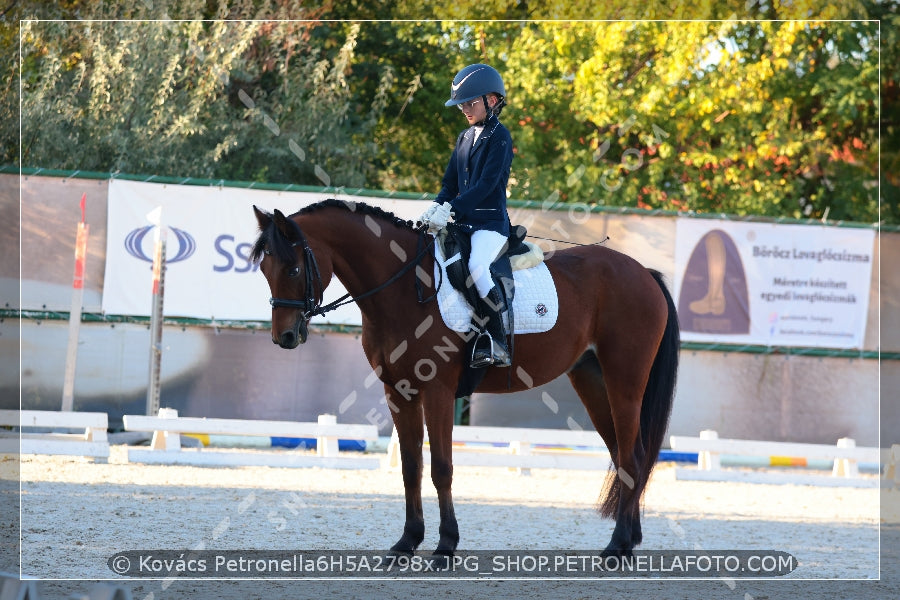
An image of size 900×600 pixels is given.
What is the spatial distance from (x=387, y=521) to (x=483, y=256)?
2.59 metres

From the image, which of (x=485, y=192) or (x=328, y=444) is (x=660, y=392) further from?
(x=328, y=444)

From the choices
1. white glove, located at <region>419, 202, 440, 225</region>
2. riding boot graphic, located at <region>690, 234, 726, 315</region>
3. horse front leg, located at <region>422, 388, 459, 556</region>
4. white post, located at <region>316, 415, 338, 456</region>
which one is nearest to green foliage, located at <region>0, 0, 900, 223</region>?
riding boot graphic, located at <region>690, 234, 726, 315</region>

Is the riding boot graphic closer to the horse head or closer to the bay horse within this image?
the bay horse

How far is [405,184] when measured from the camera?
19.4 m

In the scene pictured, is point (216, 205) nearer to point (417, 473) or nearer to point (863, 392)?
point (417, 473)

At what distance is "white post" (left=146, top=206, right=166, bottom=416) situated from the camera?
11.3m

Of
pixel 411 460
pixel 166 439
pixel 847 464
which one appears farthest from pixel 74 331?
pixel 847 464

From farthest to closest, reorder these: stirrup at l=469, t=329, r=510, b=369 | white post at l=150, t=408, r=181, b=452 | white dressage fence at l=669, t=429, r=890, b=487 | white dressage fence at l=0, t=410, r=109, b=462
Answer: white dressage fence at l=669, t=429, r=890, b=487 → white post at l=150, t=408, r=181, b=452 → white dressage fence at l=0, t=410, r=109, b=462 → stirrup at l=469, t=329, r=510, b=369

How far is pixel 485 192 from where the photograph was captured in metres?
6.17

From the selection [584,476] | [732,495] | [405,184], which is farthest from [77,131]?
[732,495]

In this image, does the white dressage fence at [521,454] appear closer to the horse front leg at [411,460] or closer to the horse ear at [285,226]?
the horse front leg at [411,460]

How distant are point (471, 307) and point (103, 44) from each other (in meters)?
12.0

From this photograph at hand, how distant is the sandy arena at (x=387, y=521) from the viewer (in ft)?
18.3

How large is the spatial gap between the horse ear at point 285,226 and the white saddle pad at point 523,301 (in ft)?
3.10
